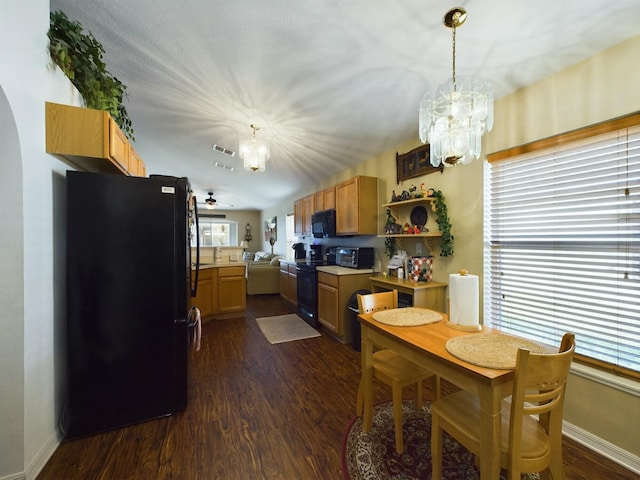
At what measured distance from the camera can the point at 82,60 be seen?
173 centimetres

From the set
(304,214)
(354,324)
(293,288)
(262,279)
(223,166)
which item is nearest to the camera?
(354,324)

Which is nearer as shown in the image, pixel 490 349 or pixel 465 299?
pixel 490 349

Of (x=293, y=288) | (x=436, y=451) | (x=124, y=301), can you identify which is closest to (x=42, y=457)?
(x=124, y=301)

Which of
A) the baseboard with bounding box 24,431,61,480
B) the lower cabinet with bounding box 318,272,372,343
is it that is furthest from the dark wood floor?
the lower cabinet with bounding box 318,272,372,343

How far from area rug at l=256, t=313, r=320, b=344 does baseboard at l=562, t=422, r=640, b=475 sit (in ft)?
8.29

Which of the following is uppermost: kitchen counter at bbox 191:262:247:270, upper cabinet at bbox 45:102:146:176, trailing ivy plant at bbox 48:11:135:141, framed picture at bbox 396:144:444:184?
trailing ivy plant at bbox 48:11:135:141

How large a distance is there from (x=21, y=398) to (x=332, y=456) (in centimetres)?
172

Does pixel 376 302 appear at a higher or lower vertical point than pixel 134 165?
lower

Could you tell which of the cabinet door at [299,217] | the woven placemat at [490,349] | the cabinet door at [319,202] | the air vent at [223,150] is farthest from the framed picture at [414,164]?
the air vent at [223,150]

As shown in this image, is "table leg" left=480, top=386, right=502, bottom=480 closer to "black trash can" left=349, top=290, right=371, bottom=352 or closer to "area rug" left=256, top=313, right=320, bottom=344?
"black trash can" left=349, top=290, right=371, bottom=352

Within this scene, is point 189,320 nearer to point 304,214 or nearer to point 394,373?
point 394,373

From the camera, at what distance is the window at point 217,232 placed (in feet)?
31.8

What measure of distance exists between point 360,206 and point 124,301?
8.99 feet

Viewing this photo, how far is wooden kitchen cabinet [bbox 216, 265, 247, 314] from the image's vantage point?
4.19 meters
